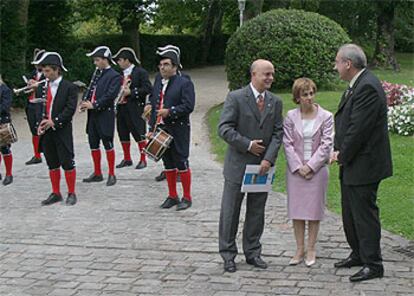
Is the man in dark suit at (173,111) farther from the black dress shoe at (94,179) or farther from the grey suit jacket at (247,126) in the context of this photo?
the grey suit jacket at (247,126)

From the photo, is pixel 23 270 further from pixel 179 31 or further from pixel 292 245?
pixel 179 31

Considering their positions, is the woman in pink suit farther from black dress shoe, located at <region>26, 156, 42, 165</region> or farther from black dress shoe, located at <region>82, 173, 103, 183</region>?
black dress shoe, located at <region>26, 156, 42, 165</region>

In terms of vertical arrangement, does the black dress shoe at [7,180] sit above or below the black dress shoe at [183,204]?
below

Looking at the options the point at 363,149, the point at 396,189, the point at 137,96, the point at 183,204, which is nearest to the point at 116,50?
the point at 137,96

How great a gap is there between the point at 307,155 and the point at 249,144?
25.3 inches

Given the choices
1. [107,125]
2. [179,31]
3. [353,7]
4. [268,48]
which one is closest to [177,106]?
[107,125]

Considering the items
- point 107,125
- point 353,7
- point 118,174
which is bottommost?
point 118,174

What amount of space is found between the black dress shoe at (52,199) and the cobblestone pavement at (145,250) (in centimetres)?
11

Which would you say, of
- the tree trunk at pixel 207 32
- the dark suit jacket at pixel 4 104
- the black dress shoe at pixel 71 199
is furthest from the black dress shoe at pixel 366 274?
the tree trunk at pixel 207 32

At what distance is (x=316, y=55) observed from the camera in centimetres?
1805

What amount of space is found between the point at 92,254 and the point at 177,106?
2.29 meters

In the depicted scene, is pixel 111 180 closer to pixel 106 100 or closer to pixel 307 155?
pixel 106 100

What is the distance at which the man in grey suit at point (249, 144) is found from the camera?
5.91 metres

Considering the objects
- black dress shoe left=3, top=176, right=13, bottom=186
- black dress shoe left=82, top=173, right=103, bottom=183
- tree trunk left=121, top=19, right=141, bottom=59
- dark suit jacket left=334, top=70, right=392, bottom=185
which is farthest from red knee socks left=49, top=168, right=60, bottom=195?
tree trunk left=121, top=19, right=141, bottom=59
